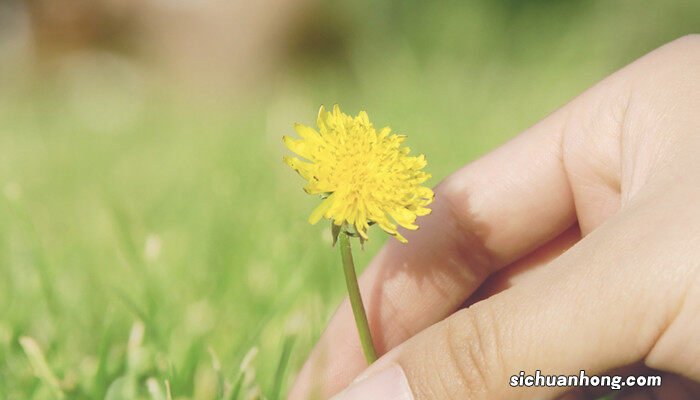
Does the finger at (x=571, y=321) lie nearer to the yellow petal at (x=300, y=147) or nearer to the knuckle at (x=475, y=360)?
the knuckle at (x=475, y=360)

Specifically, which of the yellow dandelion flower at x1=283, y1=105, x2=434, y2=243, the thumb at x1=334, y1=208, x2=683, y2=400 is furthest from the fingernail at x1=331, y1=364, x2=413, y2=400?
the yellow dandelion flower at x1=283, y1=105, x2=434, y2=243

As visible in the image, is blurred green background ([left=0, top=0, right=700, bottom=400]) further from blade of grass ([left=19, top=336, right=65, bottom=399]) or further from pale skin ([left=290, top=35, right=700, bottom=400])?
pale skin ([left=290, top=35, right=700, bottom=400])

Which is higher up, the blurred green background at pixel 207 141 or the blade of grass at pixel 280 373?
the blurred green background at pixel 207 141

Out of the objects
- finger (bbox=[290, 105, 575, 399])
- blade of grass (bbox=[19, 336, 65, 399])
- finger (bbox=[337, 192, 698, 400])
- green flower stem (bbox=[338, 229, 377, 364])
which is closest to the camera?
finger (bbox=[337, 192, 698, 400])

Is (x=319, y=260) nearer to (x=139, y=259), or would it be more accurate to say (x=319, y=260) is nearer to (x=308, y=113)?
(x=139, y=259)

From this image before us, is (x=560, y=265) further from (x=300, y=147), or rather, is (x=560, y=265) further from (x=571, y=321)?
(x=300, y=147)

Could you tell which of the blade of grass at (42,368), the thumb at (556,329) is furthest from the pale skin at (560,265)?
the blade of grass at (42,368)

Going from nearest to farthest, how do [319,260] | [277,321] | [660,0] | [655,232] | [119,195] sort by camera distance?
[655,232]
[277,321]
[319,260]
[119,195]
[660,0]

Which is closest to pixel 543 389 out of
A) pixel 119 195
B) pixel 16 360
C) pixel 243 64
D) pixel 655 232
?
pixel 655 232
